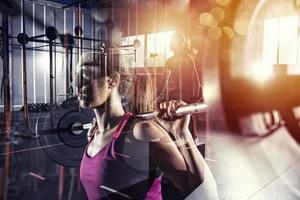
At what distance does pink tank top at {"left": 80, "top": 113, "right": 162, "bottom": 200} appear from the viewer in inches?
59.2

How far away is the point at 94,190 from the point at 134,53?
801mm

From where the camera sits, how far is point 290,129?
16.3 ft

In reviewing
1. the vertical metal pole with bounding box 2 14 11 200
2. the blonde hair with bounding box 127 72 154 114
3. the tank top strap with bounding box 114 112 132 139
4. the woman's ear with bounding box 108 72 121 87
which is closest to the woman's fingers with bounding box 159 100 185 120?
the blonde hair with bounding box 127 72 154 114

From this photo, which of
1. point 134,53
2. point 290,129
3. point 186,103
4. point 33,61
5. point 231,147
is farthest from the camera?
point 290,129

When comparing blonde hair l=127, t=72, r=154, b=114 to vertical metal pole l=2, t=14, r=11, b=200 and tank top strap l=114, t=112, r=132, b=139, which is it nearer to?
tank top strap l=114, t=112, r=132, b=139

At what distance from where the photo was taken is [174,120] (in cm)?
191

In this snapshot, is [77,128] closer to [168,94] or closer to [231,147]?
[168,94]

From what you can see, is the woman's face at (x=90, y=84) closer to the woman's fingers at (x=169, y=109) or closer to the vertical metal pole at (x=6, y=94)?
the woman's fingers at (x=169, y=109)

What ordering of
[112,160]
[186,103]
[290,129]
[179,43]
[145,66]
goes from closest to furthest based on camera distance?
[112,160]
[145,66]
[186,103]
[179,43]
[290,129]

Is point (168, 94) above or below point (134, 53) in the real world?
below

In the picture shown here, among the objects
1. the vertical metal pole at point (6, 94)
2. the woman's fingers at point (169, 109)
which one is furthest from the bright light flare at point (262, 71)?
the vertical metal pole at point (6, 94)

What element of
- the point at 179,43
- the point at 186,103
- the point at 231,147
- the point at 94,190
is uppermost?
the point at 179,43

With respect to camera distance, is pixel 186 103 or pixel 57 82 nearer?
pixel 57 82

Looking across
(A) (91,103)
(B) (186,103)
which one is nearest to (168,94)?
(B) (186,103)
